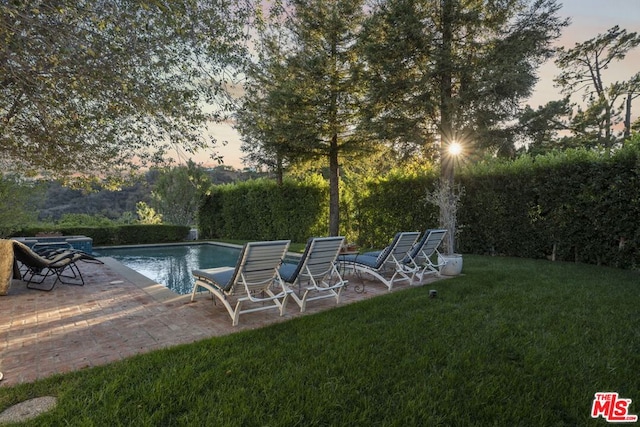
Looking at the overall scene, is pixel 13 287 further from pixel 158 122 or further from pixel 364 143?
pixel 364 143

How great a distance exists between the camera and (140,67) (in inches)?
214

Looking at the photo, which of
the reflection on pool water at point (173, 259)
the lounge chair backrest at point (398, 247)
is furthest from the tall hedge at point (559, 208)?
the reflection on pool water at point (173, 259)

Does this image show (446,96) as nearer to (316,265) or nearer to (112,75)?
(316,265)

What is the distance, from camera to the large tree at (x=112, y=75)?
423 cm

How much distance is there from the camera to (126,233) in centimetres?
1958

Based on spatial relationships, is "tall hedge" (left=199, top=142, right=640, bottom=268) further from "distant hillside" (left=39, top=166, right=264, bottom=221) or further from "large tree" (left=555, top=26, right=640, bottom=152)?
"distant hillside" (left=39, top=166, right=264, bottom=221)

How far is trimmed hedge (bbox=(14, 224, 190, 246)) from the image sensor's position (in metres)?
18.0

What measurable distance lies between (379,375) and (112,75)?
4.77 metres

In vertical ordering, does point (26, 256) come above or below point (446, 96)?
below

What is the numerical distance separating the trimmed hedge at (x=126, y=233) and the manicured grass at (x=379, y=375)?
18.1 meters

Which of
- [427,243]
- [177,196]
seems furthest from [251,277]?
[177,196]

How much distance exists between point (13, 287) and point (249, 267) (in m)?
5.44

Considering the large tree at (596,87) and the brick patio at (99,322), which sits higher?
the large tree at (596,87)

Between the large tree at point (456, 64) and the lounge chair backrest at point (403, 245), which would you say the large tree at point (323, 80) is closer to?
the large tree at point (456, 64)
